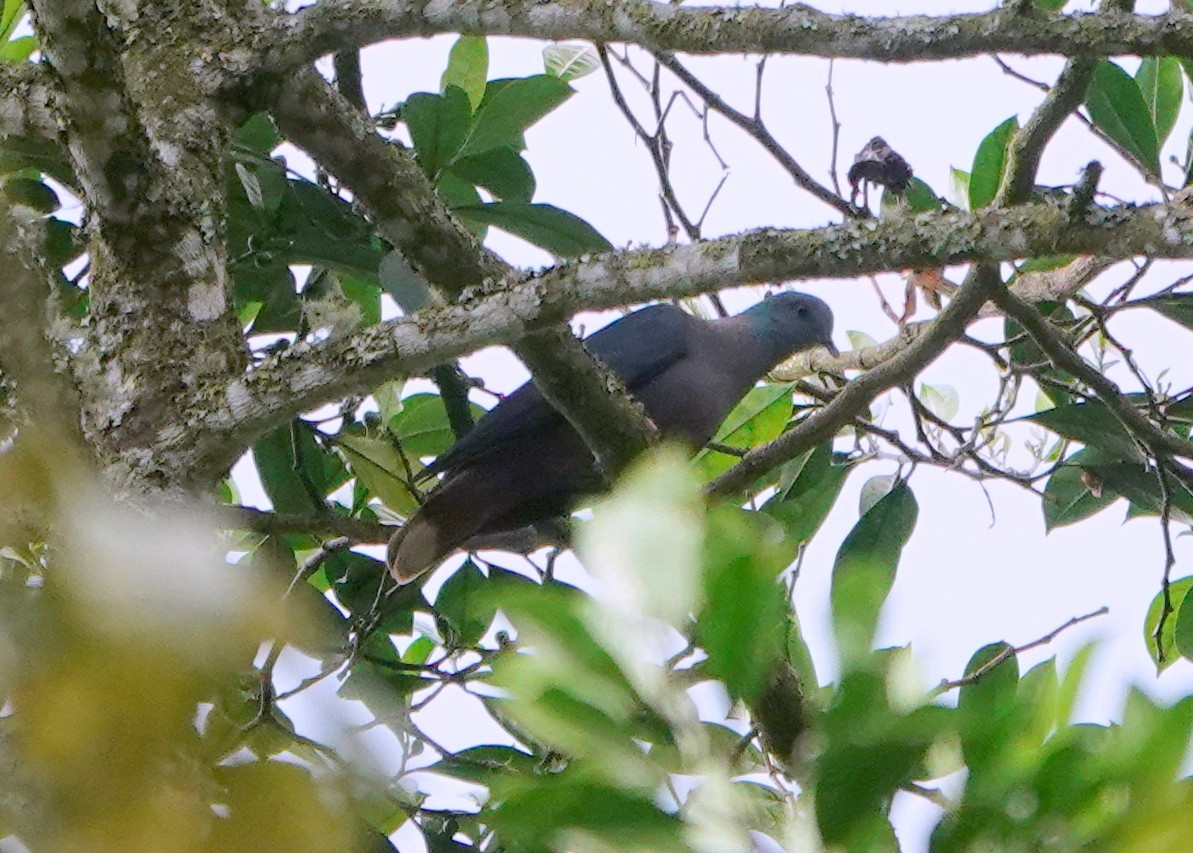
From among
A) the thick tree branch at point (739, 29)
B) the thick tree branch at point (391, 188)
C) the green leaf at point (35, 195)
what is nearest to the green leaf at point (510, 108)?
the thick tree branch at point (391, 188)

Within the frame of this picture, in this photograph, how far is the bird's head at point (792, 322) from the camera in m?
4.28

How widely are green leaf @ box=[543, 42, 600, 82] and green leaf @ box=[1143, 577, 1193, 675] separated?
6.96 ft

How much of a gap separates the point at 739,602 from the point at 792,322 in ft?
12.2

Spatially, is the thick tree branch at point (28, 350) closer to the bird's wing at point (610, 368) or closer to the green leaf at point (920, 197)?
the bird's wing at point (610, 368)

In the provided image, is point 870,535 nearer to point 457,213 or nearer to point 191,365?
point 457,213

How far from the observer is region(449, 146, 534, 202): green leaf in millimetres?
3098

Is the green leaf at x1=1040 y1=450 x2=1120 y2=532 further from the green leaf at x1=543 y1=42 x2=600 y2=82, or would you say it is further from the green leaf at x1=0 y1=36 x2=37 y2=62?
the green leaf at x1=0 y1=36 x2=37 y2=62

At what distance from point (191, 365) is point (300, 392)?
20cm

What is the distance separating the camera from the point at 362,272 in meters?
2.94

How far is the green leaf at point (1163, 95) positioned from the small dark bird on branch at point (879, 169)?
83cm

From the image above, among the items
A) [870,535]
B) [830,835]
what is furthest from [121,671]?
[870,535]

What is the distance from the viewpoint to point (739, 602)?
725 mm

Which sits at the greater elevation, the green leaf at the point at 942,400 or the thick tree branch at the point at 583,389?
the green leaf at the point at 942,400

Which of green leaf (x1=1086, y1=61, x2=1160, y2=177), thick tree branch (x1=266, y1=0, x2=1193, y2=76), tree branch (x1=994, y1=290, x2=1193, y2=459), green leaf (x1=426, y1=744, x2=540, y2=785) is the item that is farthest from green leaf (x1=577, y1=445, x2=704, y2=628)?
green leaf (x1=1086, y1=61, x2=1160, y2=177)
